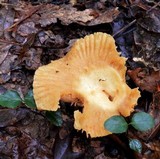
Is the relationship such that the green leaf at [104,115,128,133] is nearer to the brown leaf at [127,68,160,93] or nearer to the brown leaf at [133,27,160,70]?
the brown leaf at [127,68,160,93]

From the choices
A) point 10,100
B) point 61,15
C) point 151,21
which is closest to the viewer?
point 10,100

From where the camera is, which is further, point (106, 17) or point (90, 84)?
point (106, 17)

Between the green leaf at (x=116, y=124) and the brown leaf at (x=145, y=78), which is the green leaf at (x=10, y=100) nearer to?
the green leaf at (x=116, y=124)

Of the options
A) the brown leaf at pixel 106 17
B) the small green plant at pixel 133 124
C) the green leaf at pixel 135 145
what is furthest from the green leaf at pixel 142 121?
the brown leaf at pixel 106 17

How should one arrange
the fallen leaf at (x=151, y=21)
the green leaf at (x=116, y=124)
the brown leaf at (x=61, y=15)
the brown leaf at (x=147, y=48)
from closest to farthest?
the green leaf at (x=116, y=124) → the brown leaf at (x=147, y=48) → the fallen leaf at (x=151, y=21) → the brown leaf at (x=61, y=15)

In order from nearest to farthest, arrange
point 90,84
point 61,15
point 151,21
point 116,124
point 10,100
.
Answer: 1. point 116,124
2. point 10,100
3. point 90,84
4. point 151,21
5. point 61,15

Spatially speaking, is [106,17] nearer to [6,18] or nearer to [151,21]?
[151,21]

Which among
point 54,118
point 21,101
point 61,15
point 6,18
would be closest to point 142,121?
point 54,118

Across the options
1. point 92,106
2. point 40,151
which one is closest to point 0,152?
point 40,151
